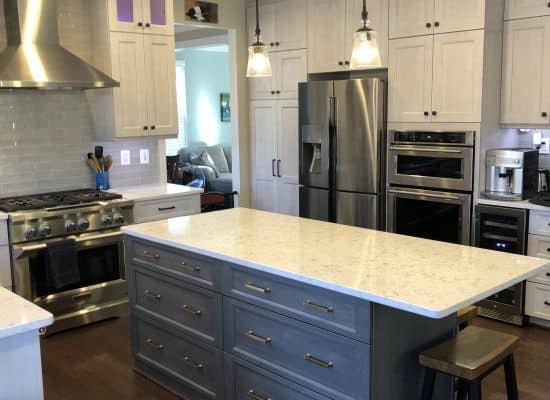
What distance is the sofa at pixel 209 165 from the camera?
8758mm

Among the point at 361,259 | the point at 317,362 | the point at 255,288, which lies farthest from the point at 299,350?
the point at 361,259

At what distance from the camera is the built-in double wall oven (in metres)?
4.30

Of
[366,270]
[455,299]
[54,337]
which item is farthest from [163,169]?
[455,299]

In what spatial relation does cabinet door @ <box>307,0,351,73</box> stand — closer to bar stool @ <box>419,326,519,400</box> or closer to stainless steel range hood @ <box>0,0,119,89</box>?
stainless steel range hood @ <box>0,0,119,89</box>

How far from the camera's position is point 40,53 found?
4.04 metres

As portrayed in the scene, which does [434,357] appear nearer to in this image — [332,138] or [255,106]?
[332,138]

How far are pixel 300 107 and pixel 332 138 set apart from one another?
1.55 feet

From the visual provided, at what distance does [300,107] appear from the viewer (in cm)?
526

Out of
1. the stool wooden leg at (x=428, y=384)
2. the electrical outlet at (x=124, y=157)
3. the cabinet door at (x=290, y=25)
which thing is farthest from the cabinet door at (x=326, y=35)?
the stool wooden leg at (x=428, y=384)

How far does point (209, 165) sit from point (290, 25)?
159 inches

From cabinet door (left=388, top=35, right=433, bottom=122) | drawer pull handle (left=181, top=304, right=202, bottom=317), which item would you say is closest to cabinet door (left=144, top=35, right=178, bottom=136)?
cabinet door (left=388, top=35, right=433, bottom=122)

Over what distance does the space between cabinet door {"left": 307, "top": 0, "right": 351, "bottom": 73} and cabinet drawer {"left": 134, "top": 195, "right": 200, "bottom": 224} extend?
170 centimetres

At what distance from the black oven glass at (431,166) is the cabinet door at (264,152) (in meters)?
1.54

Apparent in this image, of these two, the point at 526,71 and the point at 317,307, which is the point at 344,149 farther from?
the point at 317,307
